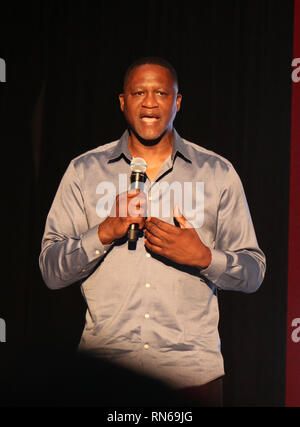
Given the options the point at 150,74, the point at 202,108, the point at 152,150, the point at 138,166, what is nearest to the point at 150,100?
the point at 150,74

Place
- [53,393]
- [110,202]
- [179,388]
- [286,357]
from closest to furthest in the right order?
[53,393]
[179,388]
[110,202]
[286,357]

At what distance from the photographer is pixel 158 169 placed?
240 centimetres

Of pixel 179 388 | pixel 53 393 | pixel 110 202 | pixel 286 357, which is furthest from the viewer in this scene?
pixel 286 357

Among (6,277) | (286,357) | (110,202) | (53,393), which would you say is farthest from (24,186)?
(286,357)

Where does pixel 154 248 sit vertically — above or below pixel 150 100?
below

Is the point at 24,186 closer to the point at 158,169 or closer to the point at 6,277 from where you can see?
the point at 6,277

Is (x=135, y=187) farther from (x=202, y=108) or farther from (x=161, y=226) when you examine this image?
(x=202, y=108)

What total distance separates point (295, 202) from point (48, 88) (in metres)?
1.54

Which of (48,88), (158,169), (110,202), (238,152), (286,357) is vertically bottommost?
(286,357)

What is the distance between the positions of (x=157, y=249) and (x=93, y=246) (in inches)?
10.2

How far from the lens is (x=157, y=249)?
2.11 m

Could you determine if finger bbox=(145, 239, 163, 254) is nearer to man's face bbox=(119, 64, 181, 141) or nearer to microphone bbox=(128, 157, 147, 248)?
microphone bbox=(128, 157, 147, 248)

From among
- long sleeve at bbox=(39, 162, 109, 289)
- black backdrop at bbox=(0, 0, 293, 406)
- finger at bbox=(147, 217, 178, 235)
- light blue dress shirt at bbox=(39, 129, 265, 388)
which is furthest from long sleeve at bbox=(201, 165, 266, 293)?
black backdrop at bbox=(0, 0, 293, 406)

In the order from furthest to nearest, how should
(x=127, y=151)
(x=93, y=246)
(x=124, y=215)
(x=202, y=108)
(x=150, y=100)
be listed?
(x=202, y=108), (x=127, y=151), (x=150, y=100), (x=93, y=246), (x=124, y=215)
